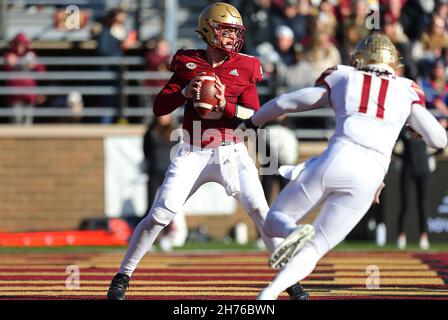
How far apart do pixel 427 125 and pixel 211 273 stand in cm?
357

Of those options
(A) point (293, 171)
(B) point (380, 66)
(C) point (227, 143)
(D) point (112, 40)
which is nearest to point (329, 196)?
(A) point (293, 171)

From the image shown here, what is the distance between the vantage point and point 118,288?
23.0 feet

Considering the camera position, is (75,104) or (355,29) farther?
(75,104)

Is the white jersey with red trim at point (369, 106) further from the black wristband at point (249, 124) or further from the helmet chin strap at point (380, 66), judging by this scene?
the black wristband at point (249, 124)

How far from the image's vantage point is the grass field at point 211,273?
760 cm

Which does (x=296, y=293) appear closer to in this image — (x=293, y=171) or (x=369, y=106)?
(x=293, y=171)

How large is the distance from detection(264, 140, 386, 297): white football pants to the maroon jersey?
0.99 meters

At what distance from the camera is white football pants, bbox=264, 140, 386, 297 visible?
6.03 metres

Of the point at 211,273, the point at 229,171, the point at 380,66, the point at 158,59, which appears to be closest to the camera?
the point at 380,66

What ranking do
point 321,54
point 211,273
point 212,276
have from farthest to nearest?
point 321,54 < point 211,273 < point 212,276

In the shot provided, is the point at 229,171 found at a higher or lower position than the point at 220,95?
lower

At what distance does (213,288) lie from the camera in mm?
8000

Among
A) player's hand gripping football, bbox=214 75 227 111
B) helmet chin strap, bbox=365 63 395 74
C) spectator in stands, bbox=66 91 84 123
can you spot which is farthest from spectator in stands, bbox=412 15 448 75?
helmet chin strap, bbox=365 63 395 74
